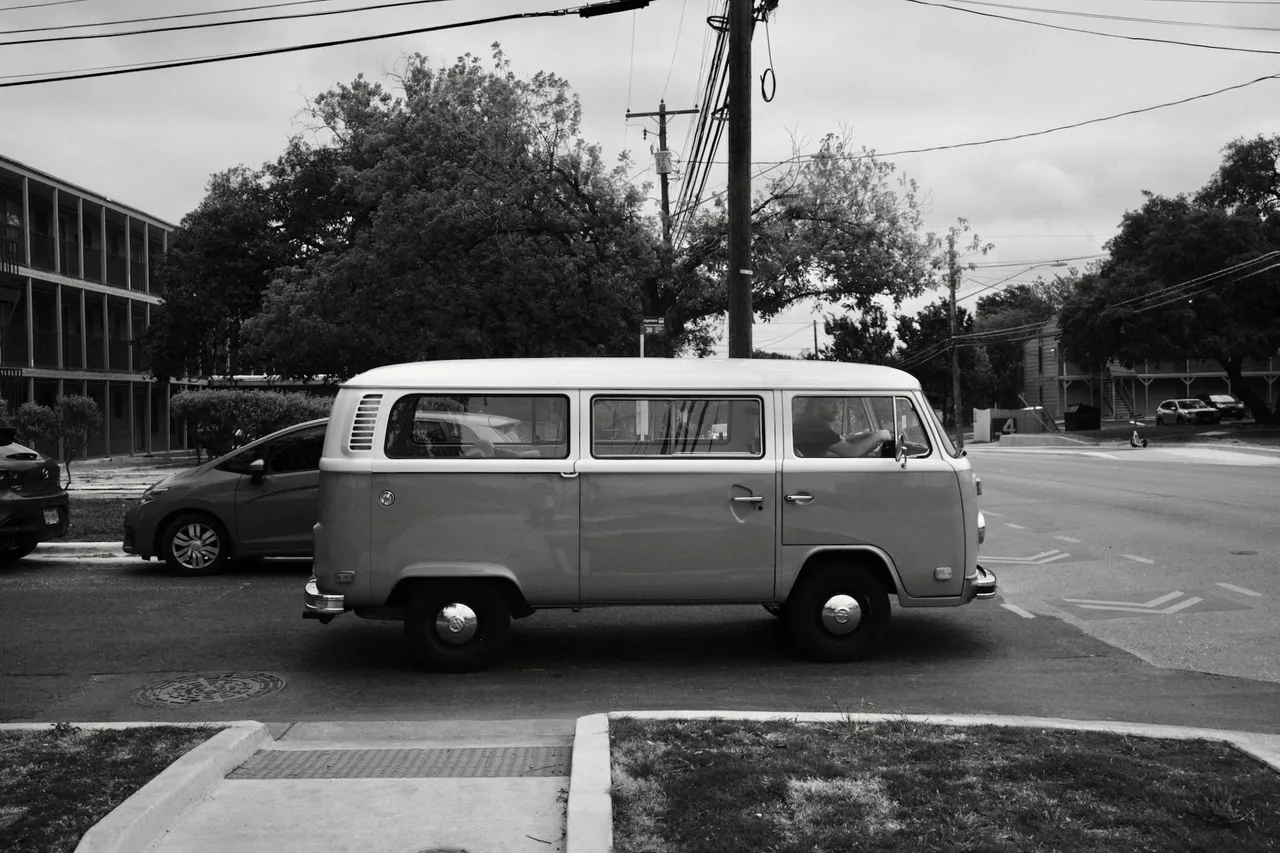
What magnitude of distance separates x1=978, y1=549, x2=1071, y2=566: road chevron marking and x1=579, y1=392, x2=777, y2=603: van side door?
18.9 ft

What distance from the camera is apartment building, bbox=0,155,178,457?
112 feet

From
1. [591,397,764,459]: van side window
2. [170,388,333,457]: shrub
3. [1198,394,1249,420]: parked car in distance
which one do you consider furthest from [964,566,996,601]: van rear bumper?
[1198,394,1249,420]: parked car in distance

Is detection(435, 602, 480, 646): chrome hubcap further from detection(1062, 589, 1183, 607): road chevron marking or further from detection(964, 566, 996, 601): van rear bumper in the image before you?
detection(1062, 589, 1183, 607): road chevron marking

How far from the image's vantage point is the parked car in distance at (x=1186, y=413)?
6044 centimetres

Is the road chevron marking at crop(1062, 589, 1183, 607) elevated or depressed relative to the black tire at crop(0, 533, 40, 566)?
depressed

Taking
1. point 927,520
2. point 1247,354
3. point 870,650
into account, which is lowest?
point 870,650

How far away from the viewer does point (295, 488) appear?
38.1ft

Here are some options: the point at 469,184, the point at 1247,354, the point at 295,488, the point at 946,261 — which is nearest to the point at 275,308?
the point at 469,184

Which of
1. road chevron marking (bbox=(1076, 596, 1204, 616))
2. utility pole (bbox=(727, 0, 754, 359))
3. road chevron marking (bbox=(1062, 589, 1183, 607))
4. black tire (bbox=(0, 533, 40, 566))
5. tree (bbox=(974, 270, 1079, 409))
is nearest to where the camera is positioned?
road chevron marking (bbox=(1076, 596, 1204, 616))

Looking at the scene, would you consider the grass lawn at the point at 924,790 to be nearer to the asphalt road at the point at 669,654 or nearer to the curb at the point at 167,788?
the asphalt road at the point at 669,654

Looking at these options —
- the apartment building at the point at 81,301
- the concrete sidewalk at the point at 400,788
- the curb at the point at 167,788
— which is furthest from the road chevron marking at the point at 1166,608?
the apartment building at the point at 81,301

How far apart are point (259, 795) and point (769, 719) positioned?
247 cm

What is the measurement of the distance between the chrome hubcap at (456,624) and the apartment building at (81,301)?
25.6 metres

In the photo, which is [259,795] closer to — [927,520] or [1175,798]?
[1175,798]
